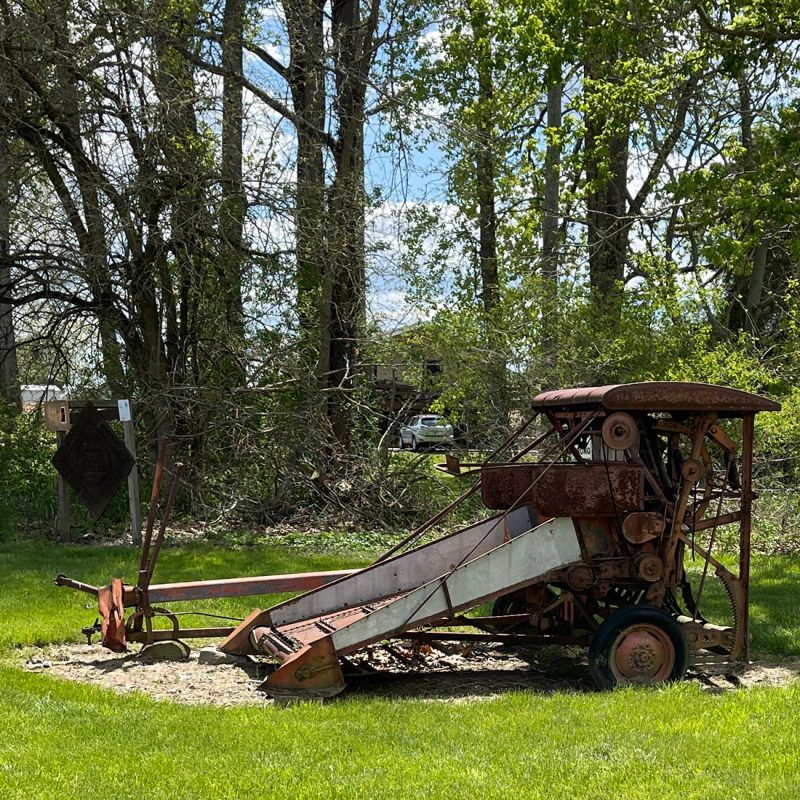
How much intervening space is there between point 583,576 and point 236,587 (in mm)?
2482

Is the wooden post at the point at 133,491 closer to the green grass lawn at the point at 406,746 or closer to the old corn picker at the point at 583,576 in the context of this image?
the old corn picker at the point at 583,576

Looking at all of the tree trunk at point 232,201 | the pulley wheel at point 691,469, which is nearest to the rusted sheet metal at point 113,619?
the pulley wheel at point 691,469

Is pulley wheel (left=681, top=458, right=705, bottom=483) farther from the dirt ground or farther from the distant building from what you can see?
the distant building

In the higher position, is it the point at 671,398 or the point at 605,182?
the point at 605,182

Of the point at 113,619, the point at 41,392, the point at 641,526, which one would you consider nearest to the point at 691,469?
the point at 641,526

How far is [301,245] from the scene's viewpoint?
1609 cm

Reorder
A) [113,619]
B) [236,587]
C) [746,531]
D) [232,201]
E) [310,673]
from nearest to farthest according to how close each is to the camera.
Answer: [310,673]
[746,531]
[113,619]
[236,587]
[232,201]

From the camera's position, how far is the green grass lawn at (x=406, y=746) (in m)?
5.02

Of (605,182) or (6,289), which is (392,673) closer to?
(6,289)

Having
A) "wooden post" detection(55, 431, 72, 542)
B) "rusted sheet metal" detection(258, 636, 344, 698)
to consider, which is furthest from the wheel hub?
"wooden post" detection(55, 431, 72, 542)

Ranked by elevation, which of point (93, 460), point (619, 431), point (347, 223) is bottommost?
point (93, 460)

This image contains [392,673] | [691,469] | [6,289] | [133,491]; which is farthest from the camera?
[6,289]

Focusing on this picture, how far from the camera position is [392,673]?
314 inches

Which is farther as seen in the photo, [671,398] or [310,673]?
[671,398]
